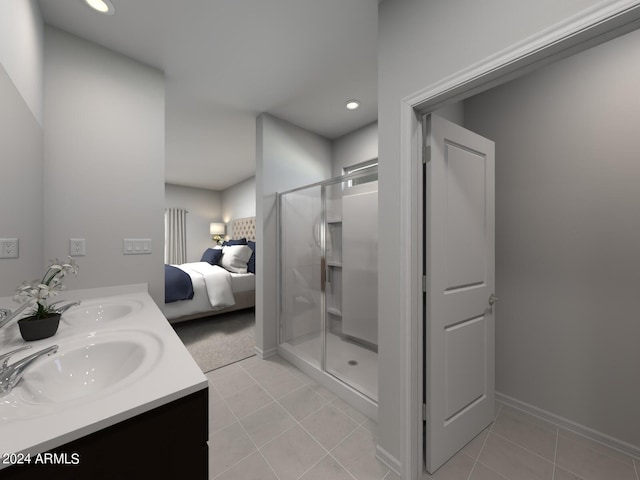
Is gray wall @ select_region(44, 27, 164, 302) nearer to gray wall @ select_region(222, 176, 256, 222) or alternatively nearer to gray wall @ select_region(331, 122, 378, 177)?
gray wall @ select_region(331, 122, 378, 177)

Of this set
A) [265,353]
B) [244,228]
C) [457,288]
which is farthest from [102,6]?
[244,228]

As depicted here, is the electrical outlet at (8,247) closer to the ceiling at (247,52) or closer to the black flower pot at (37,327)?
the black flower pot at (37,327)

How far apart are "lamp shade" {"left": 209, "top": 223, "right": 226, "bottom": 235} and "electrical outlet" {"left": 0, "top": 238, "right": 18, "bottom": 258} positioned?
5.40m

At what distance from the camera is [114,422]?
1.91ft

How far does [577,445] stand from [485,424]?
48 centimetres

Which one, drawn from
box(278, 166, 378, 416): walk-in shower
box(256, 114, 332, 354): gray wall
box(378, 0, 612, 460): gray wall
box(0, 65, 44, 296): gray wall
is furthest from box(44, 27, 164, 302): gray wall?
box(378, 0, 612, 460): gray wall

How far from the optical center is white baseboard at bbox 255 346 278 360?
8.79ft

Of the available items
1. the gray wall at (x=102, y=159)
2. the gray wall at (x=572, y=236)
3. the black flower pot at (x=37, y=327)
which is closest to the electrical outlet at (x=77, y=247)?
the gray wall at (x=102, y=159)

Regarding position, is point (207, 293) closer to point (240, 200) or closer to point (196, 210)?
point (240, 200)

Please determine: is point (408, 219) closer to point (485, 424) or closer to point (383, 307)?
point (383, 307)

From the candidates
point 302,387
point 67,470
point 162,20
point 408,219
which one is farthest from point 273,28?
point 302,387

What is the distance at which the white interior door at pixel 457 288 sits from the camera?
4.42ft

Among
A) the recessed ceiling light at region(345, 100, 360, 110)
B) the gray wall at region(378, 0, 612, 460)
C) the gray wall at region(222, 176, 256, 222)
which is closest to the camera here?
the gray wall at region(378, 0, 612, 460)

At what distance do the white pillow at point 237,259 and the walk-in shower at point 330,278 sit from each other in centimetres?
170
